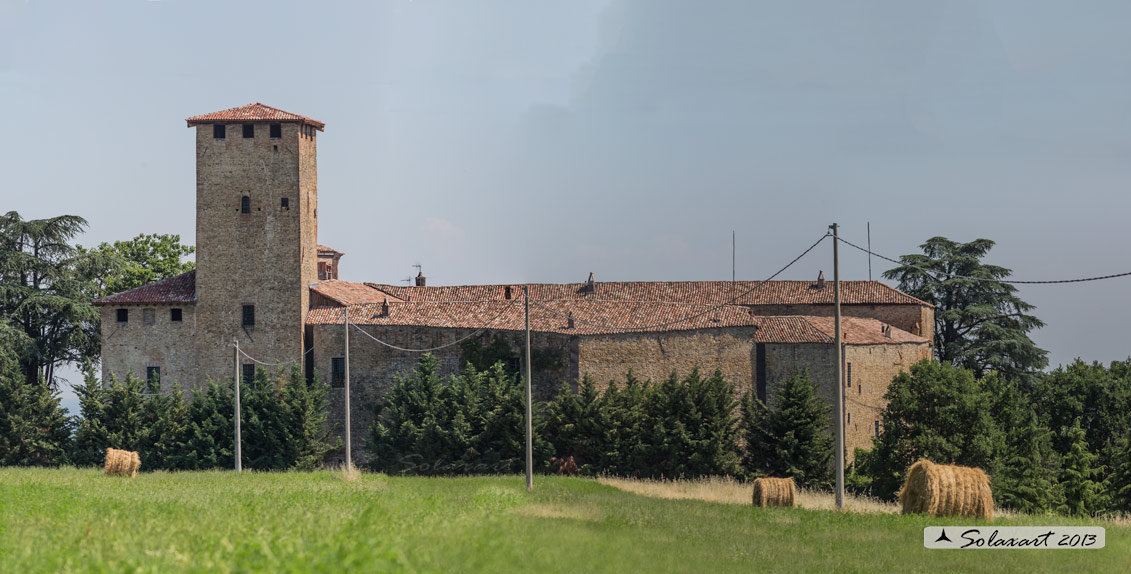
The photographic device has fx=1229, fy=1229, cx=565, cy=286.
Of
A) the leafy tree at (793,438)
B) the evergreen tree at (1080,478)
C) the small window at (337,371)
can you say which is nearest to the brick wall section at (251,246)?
the small window at (337,371)

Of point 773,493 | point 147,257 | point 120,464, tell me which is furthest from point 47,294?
point 773,493

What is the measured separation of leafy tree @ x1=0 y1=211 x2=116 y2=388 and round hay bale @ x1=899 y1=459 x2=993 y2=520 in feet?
142

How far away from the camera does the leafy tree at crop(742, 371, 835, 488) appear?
40656mm

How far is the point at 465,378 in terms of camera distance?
148 ft

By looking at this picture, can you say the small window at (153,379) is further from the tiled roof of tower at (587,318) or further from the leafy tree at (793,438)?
the leafy tree at (793,438)

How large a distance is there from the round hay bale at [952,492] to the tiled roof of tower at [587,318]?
23140 millimetres

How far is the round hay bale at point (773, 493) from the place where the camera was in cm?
2639

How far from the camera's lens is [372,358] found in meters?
49.1

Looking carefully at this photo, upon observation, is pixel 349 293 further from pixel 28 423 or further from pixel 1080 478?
pixel 1080 478

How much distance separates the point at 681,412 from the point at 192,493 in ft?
64.5

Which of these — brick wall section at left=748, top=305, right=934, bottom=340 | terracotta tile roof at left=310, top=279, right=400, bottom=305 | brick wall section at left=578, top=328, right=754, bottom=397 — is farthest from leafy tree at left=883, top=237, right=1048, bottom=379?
terracotta tile roof at left=310, top=279, right=400, bottom=305

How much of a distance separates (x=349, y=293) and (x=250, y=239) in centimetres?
525

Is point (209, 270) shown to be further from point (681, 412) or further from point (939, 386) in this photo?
point (939, 386)

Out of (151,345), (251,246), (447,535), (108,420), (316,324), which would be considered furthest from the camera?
(151,345)
